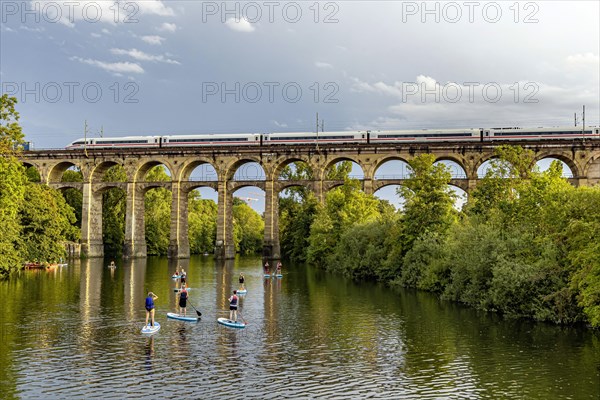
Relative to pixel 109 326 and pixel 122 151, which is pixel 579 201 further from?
pixel 122 151

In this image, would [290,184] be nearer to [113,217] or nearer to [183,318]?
[113,217]

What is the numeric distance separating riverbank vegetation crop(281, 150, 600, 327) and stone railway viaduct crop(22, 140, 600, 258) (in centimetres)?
1613

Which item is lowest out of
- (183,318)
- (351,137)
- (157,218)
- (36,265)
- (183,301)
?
(183,318)

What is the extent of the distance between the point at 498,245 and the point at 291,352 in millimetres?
16022

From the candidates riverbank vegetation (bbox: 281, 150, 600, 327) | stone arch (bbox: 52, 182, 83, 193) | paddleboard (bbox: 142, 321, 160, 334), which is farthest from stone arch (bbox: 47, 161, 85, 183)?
paddleboard (bbox: 142, 321, 160, 334)

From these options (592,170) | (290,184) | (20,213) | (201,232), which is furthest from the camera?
(201,232)

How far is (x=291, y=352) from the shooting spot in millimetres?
21047

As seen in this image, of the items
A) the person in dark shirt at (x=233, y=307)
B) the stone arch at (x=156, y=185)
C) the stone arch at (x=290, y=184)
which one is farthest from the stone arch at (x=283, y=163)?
the person in dark shirt at (x=233, y=307)

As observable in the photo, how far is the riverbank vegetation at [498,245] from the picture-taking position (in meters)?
27.2

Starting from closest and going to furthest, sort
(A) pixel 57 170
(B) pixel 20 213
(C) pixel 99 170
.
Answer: (B) pixel 20 213 < (C) pixel 99 170 < (A) pixel 57 170

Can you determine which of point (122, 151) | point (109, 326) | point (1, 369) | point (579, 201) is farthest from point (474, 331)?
point (122, 151)

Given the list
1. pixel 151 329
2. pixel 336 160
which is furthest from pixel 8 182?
pixel 336 160

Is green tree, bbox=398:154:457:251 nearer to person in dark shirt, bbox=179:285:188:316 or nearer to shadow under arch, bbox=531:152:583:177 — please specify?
person in dark shirt, bbox=179:285:188:316

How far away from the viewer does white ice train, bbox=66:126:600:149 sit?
67875mm
